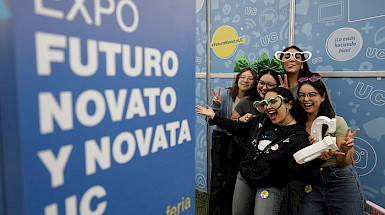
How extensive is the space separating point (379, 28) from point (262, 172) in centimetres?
130

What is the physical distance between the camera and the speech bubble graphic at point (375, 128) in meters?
1.87

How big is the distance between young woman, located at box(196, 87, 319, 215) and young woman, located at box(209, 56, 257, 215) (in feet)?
1.86

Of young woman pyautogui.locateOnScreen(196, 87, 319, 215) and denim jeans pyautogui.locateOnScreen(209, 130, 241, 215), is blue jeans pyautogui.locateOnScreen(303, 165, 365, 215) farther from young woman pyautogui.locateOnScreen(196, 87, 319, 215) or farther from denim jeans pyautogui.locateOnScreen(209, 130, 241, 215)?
denim jeans pyautogui.locateOnScreen(209, 130, 241, 215)

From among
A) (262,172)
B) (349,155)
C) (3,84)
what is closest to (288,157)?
(262,172)

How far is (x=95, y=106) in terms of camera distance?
470 millimetres

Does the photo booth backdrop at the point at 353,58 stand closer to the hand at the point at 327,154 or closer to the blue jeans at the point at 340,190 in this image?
the blue jeans at the point at 340,190

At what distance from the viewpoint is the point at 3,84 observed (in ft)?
1.21

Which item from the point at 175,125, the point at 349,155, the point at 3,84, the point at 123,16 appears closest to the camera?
the point at 3,84

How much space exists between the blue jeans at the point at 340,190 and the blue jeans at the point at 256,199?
0.26 metres

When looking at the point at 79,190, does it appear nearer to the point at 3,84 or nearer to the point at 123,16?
the point at 3,84

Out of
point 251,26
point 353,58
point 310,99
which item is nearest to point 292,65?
point 310,99

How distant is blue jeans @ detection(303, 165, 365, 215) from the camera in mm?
1528

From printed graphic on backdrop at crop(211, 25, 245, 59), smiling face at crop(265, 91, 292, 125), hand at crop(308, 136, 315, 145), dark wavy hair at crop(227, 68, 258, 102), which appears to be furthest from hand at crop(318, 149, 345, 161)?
printed graphic on backdrop at crop(211, 25, 245, 59)

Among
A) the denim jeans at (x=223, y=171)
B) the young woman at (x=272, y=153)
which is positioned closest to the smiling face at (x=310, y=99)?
the young woman at (x=272, y=153)
